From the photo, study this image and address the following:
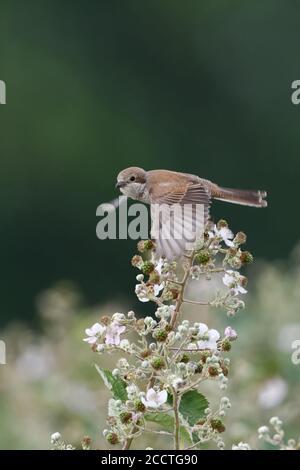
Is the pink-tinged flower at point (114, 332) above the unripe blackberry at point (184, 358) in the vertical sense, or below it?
above

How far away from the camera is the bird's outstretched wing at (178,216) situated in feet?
8.36

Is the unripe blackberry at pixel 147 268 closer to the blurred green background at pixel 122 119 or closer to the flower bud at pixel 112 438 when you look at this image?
the flower bud at pixel 112 438

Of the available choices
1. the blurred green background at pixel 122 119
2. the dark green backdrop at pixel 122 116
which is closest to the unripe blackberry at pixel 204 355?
the blurred green background at pixel 122 119

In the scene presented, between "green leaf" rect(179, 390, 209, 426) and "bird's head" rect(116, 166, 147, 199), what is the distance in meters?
0.86

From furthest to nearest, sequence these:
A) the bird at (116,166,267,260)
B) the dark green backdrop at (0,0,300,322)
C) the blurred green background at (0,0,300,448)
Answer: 1. the dark green backdrop at (0,0,300,322)
2. the blurred green background at (0,0,300,448)
3. the bird at (116,166,267,260)

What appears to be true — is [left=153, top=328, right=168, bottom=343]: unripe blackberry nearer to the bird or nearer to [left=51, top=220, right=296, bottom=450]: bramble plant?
[left=51, top=220, right=296, bottom=450]: bramble plant

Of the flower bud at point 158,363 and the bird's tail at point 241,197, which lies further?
the bird's tail at point 241,197

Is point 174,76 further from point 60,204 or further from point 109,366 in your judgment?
point 109,366

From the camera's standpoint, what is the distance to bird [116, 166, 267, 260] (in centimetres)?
266

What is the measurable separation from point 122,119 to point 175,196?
15207mm

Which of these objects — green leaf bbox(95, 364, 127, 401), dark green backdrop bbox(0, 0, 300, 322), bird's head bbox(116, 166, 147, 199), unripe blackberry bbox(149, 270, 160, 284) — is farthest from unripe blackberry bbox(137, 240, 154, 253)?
dark green backdrop bbox(0, 0, 300, 322)

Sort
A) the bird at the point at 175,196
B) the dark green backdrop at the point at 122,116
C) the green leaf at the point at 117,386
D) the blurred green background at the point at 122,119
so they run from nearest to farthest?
the green leaf at the point at 117,386 → the bird at the point at 175,196 → the blurred green background at the point at 122,119 → the dark green backdrop at the point at 122,116

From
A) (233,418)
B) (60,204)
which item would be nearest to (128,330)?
(233,418)
